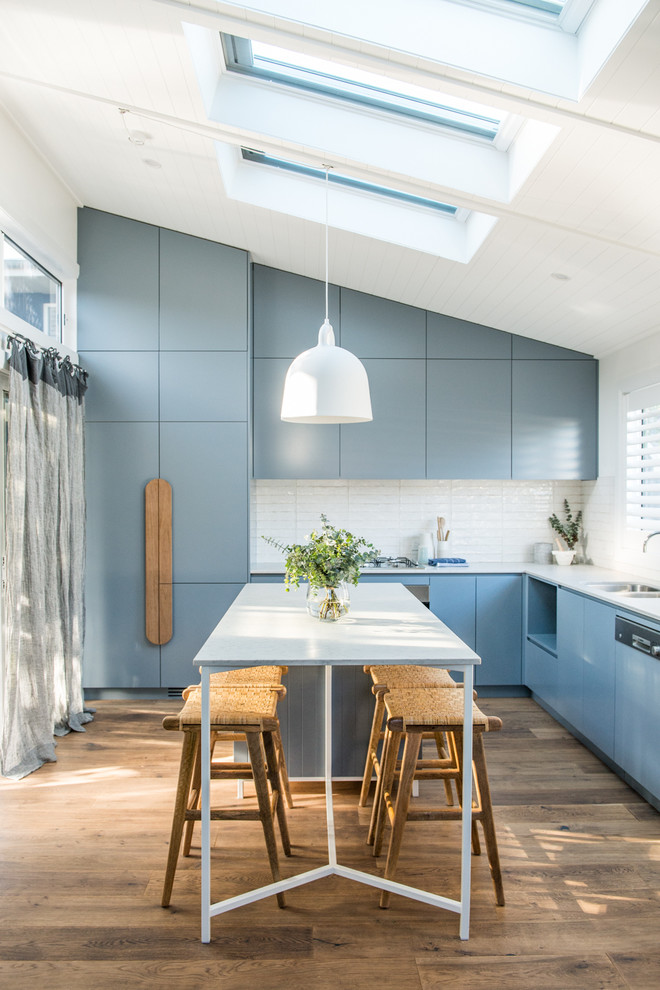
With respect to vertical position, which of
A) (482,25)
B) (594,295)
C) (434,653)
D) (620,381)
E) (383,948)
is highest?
(482,25)

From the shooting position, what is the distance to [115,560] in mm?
4582

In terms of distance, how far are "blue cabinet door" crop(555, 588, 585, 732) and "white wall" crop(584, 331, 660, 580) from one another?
579mm

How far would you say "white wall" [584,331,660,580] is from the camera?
4.21m

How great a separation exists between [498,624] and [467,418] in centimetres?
145

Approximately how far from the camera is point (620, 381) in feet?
15.1

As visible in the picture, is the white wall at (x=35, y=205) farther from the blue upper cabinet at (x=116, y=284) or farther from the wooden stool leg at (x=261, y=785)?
the wooden stool leg at (x=261, y=785)

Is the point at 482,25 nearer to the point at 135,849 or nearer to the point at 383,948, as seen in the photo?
the point at 383,948

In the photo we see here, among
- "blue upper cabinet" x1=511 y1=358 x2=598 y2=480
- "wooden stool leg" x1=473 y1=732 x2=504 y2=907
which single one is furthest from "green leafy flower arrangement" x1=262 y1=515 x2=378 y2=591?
"blue upper cabinet" x1=511 y1=358 x2=598 y2=480

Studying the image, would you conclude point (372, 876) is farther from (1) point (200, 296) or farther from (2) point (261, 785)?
(1) point (200, 296)

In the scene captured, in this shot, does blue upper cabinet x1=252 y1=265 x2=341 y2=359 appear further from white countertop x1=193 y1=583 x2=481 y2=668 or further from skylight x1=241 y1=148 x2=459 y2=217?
white countertop x1=193 y1=583 x2=481 y2=668

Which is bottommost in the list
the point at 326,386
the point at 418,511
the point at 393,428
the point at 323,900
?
the point at 323,900

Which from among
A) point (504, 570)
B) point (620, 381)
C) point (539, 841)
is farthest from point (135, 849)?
point (620, 381)

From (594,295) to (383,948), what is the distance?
132 inches

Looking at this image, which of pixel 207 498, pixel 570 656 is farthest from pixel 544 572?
pixel 207 498
